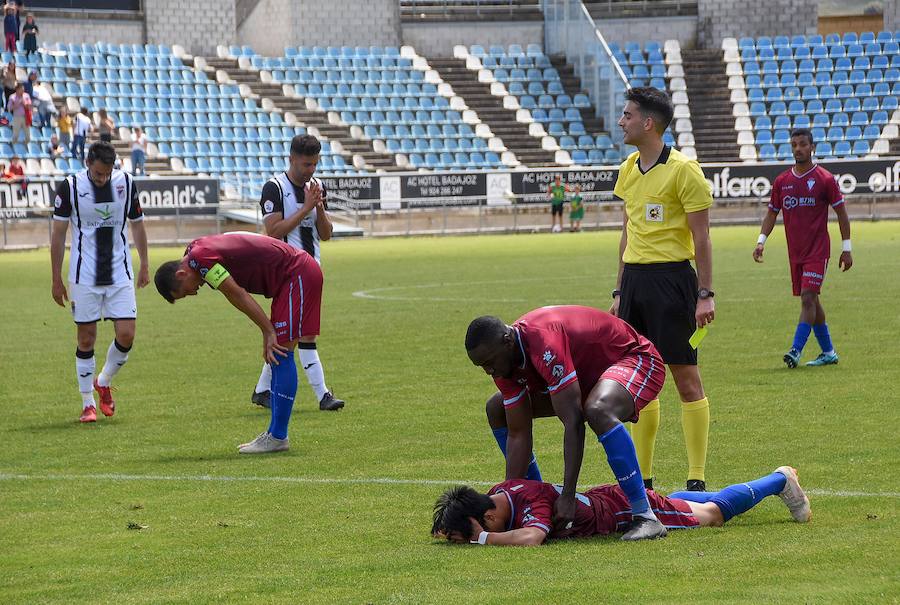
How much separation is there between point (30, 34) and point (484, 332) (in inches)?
1581

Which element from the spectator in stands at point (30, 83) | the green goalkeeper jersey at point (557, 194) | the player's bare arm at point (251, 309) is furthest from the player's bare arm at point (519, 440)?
the spectator in stands at point (30, 83)

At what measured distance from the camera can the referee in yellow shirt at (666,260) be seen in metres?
7.66

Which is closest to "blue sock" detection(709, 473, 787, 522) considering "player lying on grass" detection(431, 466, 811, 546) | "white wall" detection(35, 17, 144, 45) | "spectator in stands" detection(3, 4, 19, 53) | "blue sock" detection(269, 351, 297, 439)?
"player lying on grass" detection(431, 466, 811, 546)

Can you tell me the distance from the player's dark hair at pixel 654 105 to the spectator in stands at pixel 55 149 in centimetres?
3445

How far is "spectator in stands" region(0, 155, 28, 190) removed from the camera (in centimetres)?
3597

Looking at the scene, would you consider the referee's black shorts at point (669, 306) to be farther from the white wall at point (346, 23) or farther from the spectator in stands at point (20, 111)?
the white wall at point (346, 23)

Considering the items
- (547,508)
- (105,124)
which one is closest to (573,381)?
(547,508)

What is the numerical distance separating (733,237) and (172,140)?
17.9 metres

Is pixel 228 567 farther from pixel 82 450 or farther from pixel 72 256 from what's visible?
pixel 72 256

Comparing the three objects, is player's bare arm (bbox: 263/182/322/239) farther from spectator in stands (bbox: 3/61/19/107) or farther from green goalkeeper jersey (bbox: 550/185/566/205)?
spectator in stands (bbox: 3/61/19/107)

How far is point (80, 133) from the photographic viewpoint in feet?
130

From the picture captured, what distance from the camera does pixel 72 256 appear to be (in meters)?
11.1

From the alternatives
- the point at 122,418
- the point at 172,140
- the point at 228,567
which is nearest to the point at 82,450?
the point at 122,418

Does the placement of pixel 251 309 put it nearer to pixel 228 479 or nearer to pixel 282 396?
pixel 282 396
